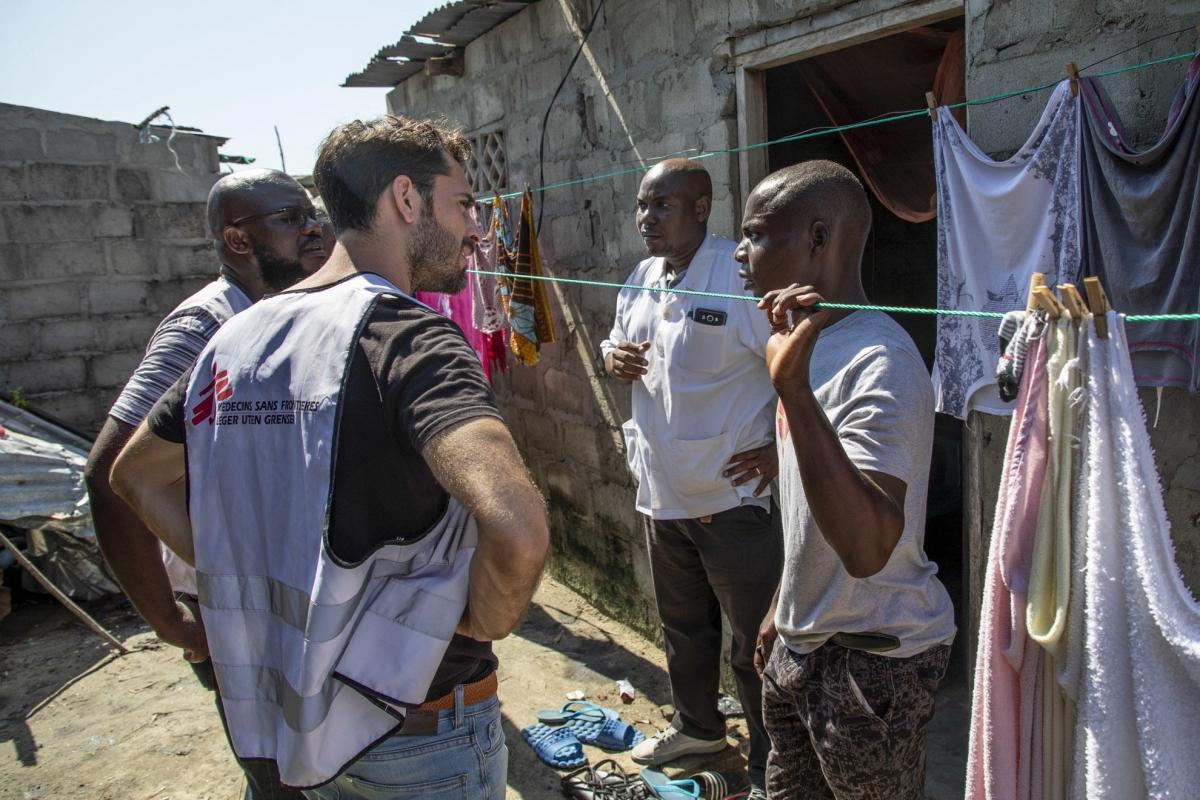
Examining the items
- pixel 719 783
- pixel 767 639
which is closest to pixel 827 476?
pixel 767 639

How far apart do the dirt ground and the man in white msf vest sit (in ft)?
6.85

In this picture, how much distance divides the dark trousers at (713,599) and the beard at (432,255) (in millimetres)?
1756

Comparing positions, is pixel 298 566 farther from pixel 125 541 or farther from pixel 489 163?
pixel 489 163

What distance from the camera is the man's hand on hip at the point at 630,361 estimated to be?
336 cm

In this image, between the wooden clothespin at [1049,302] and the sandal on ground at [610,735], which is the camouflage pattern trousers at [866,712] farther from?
the sandal on ground at [610,735]

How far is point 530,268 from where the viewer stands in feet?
16.0

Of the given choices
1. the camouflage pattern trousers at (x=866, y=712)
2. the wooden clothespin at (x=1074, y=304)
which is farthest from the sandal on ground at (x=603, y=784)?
the wooden clothespin at (x=1074, y=304)

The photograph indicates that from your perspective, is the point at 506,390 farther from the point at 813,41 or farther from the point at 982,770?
the point at 982,770

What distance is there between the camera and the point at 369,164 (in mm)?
1646

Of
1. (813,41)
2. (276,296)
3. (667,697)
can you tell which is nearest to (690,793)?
(667,697)

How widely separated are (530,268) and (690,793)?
281 centimetres

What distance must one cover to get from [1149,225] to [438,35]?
4387 millimetres

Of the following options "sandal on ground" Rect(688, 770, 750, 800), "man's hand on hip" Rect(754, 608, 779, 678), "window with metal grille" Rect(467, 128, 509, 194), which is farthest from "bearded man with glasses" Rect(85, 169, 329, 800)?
"window with metal grille" Rect(467, 128, 509, 194)

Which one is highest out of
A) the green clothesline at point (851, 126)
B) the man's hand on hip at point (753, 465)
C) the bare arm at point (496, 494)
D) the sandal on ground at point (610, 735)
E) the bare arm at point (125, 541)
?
the green clothesline at point (851, 126)
